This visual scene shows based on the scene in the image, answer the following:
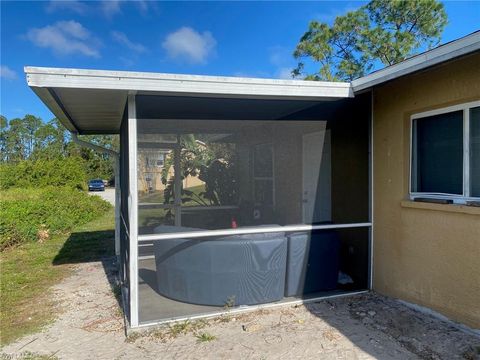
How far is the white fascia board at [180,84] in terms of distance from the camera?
114 inches

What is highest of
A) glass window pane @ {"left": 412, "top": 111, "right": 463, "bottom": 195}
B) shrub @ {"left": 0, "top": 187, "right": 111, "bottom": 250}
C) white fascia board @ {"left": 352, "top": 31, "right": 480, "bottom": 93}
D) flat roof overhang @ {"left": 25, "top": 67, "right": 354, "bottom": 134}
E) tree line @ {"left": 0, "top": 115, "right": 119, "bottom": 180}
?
tree line @ {"left": 0, "top": 115, "right": 119, "bottom": 180}

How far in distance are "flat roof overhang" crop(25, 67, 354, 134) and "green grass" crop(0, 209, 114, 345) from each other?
88.5 inches

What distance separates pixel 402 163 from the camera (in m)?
3.83

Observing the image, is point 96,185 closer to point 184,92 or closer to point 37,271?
point 37,271

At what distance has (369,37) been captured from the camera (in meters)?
17.6

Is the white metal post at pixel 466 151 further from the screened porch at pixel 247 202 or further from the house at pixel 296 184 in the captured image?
the screened porch at pixel 247 202

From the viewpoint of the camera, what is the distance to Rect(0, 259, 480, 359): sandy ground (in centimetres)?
295

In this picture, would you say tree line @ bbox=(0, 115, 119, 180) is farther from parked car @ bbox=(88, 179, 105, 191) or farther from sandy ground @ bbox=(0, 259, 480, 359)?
sandy ground @ bbox=(0, 259, 480, 359)

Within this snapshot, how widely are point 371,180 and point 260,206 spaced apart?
1.33 meters

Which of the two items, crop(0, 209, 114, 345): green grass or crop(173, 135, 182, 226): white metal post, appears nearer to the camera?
crop(0, 209, 114, 345): green grass

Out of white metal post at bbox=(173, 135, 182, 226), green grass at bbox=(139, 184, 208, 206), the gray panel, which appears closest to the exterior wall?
the gray panel

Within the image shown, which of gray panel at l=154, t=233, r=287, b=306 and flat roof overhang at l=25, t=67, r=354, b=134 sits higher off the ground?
flat roof overhang at l=25, t=67, r=354, b=134

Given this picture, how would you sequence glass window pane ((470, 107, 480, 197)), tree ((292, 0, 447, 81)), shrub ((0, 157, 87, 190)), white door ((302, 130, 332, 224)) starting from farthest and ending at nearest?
shrub ((0, 157, 87, 190)) < tree ((292, 0, 447, 81)) < white door ((302, 130, 332, 224)) < glass window pane ((470, 107, 480, 197))

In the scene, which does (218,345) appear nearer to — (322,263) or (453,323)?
(322,263)
